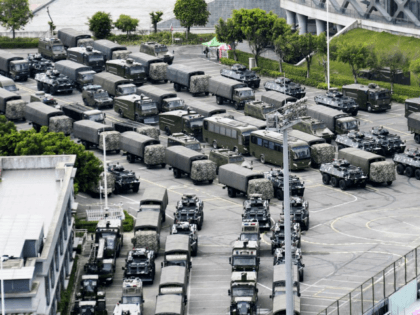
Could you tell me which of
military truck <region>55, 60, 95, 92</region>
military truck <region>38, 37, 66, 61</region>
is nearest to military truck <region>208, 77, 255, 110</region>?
military truck <region>55, 60, 95, 92</region>

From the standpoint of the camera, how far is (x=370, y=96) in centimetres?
13138

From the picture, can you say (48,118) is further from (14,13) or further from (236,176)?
(14,13)

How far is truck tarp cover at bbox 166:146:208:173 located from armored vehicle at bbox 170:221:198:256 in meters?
18.7

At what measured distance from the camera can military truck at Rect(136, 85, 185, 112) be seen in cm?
13025

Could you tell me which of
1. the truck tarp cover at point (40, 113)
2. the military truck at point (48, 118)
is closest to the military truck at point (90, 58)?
the truck tarp cover at point (40, 113)

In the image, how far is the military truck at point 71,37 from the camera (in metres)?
167

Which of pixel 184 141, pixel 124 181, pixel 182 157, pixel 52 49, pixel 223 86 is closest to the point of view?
pixel 124 181

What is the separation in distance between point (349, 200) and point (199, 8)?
81.2m

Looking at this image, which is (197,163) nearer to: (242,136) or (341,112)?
(242,136)

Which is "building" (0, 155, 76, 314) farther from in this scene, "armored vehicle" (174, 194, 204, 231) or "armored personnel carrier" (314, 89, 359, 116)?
"armored personnel carrier" (314, 89, 359, 116)

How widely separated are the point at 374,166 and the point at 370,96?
29.0m

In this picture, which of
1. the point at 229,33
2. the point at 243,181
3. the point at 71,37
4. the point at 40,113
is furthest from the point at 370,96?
the point at 71,37

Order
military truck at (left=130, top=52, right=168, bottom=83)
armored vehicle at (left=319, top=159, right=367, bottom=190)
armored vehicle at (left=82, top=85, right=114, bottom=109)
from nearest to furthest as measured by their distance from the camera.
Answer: armored vehicle at (left=319, top=159, right=367, bottom=190)
armored vehicle at (left=82, top=85, right=114, bottom=109)
military truck at (left=130, top=52, right=168, bottom=83)

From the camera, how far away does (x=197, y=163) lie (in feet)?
351
